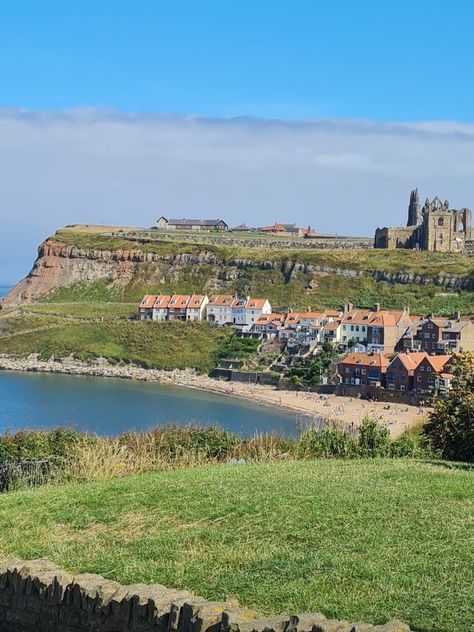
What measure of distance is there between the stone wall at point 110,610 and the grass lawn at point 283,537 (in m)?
0.54

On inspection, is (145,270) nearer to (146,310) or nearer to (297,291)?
(146,310)

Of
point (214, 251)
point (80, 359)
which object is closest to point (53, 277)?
point (214, 251)

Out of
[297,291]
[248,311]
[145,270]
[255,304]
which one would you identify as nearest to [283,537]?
[248,311]

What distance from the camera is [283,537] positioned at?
7.70 metres

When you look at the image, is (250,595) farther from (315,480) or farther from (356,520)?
(315,480)

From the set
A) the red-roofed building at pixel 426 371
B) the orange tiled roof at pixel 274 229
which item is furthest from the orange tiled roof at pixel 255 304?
the orange tiled roof at pixel 274 229

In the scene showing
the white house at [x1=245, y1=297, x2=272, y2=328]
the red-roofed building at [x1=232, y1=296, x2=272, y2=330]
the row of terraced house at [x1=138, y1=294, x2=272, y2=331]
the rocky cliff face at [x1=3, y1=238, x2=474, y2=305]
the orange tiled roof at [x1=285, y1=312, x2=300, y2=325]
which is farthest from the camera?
the rocky cliff face at [x1=3, y1=238, x2=474, y2=305]

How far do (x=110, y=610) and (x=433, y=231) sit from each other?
83.7 metres

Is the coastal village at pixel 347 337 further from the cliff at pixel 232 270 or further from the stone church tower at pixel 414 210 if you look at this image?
the stone church tower at pixel 414 210

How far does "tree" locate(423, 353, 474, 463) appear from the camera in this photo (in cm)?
1614

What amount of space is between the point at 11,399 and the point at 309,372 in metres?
20.5

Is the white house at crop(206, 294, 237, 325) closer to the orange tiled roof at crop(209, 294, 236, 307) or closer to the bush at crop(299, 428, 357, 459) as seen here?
the orange tiled roof at crop(209, 294, 236, 307)

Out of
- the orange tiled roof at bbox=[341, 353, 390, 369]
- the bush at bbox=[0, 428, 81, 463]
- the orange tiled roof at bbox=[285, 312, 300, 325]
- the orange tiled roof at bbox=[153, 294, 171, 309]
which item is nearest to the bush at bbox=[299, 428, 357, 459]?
the bush at bbox=[0, 428, 81, 463]

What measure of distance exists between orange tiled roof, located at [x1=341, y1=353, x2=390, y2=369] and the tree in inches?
1503
